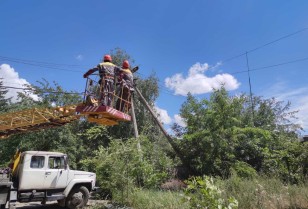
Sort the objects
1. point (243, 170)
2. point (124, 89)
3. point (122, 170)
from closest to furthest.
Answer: point (124, 89) → point (122, 170) → point (243, 170)

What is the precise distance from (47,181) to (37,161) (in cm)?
91

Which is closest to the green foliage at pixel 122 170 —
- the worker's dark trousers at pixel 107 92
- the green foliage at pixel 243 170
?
the worker's dark trousers at pixel 107 92

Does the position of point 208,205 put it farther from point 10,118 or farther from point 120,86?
point 10,118

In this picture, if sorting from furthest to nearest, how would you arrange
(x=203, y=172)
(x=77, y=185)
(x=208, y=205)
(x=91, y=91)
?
1. (x=203, y=172)
2. (x=77, y=185)
3. (x=91, y=91)
4. (x=208, y=205)

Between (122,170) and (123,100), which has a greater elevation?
(123,100)

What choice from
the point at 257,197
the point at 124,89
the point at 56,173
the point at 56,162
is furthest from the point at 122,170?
the point at 257,197

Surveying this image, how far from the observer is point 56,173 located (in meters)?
12.0

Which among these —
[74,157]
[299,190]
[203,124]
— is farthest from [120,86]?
[74,157]

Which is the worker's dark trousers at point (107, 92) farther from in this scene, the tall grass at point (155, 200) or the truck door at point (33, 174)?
the truck door at point (33, 174)

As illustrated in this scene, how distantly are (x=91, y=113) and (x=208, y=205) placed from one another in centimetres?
480

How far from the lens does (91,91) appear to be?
925 cm

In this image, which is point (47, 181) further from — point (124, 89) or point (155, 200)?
point (124, 89)

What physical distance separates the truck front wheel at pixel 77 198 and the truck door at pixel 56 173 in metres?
0.56

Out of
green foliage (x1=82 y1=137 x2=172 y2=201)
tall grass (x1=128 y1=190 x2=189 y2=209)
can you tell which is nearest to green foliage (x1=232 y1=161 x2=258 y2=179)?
green foliage (x1=82 y1=137 x2=172 y2=201)
